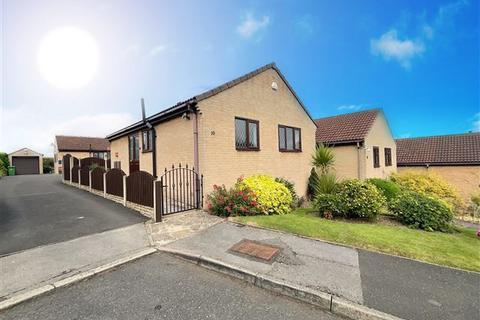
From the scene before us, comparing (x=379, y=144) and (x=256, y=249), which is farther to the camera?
(x=379, y=144)

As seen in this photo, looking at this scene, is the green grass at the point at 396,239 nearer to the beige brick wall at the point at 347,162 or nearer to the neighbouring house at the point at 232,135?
the neighbouring house at the point at 232,135

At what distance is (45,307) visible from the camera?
2.98m

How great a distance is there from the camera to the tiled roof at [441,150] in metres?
20.1

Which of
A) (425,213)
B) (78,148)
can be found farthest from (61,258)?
(78,148)

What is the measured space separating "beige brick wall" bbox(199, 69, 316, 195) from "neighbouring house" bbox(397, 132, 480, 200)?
48.4ft

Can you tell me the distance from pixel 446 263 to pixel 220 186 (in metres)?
6.58

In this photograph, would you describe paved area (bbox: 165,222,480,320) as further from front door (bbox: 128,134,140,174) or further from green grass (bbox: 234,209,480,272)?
front door (bbox: 128,134,140,174)

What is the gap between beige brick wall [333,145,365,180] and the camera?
16016mm

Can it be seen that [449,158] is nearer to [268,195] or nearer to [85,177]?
[268,195]

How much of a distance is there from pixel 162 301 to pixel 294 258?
240 cm

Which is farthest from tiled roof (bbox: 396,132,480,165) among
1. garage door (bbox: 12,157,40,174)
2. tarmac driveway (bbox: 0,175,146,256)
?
garage door (bbox: 12,157,40,174)

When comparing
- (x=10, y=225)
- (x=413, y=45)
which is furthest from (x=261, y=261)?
(x=413, y=45)

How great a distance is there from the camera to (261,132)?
10.9 m

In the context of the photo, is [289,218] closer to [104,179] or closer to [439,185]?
[104,179]
